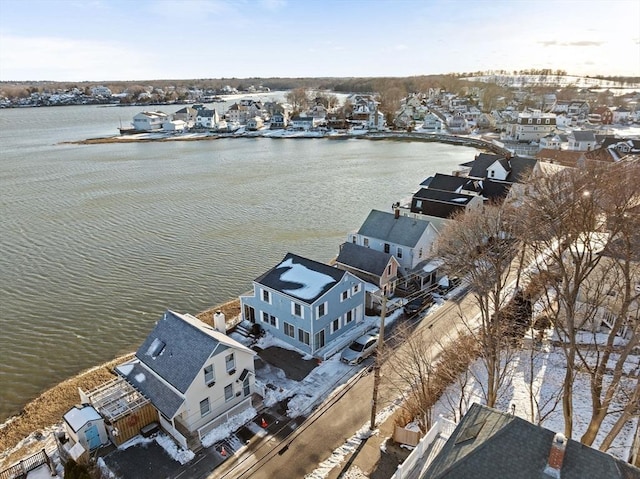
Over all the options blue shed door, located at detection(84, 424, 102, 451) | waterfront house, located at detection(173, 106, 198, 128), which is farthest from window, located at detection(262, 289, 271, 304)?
waterfront house, located at detection(173, 106, 198, 128)

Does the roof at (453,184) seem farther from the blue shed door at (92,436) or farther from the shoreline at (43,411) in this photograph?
the blue shed door at (92,436)

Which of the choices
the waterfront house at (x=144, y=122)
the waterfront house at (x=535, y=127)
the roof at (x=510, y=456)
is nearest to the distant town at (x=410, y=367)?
the roof at (x=510, y=456)

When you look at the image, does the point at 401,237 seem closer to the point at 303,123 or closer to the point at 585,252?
the point at 585,252

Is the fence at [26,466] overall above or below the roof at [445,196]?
below

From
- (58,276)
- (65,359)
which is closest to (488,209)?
(65,359)

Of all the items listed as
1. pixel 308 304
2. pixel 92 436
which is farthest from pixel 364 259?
pixel 92 436

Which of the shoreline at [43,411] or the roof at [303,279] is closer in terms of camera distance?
the shoreline at [43,411]

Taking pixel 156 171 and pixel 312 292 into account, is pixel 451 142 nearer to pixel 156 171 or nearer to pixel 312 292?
pixel 156 171
